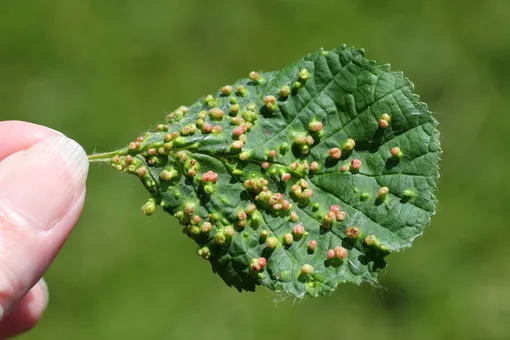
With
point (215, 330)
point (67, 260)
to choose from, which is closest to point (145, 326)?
point (215, 330)

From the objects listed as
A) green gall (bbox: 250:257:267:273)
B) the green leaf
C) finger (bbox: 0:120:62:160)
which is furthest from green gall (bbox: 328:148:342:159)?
finger (bbox: 0:120:62:160)

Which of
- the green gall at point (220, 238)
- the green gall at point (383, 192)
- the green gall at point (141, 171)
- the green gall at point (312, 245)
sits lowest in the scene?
the green gall at point (220, 238)

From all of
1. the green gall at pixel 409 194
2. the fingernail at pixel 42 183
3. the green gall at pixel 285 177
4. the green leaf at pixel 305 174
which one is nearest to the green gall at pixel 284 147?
the green leaf at pixel 305 174

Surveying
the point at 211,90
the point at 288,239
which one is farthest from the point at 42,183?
the point at 211,90

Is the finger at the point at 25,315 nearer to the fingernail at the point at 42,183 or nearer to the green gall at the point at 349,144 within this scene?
the fingernail at the point at 42,183

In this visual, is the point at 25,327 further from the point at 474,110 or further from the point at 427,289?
the point at 474,110

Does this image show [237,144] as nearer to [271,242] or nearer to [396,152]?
[271,242]
